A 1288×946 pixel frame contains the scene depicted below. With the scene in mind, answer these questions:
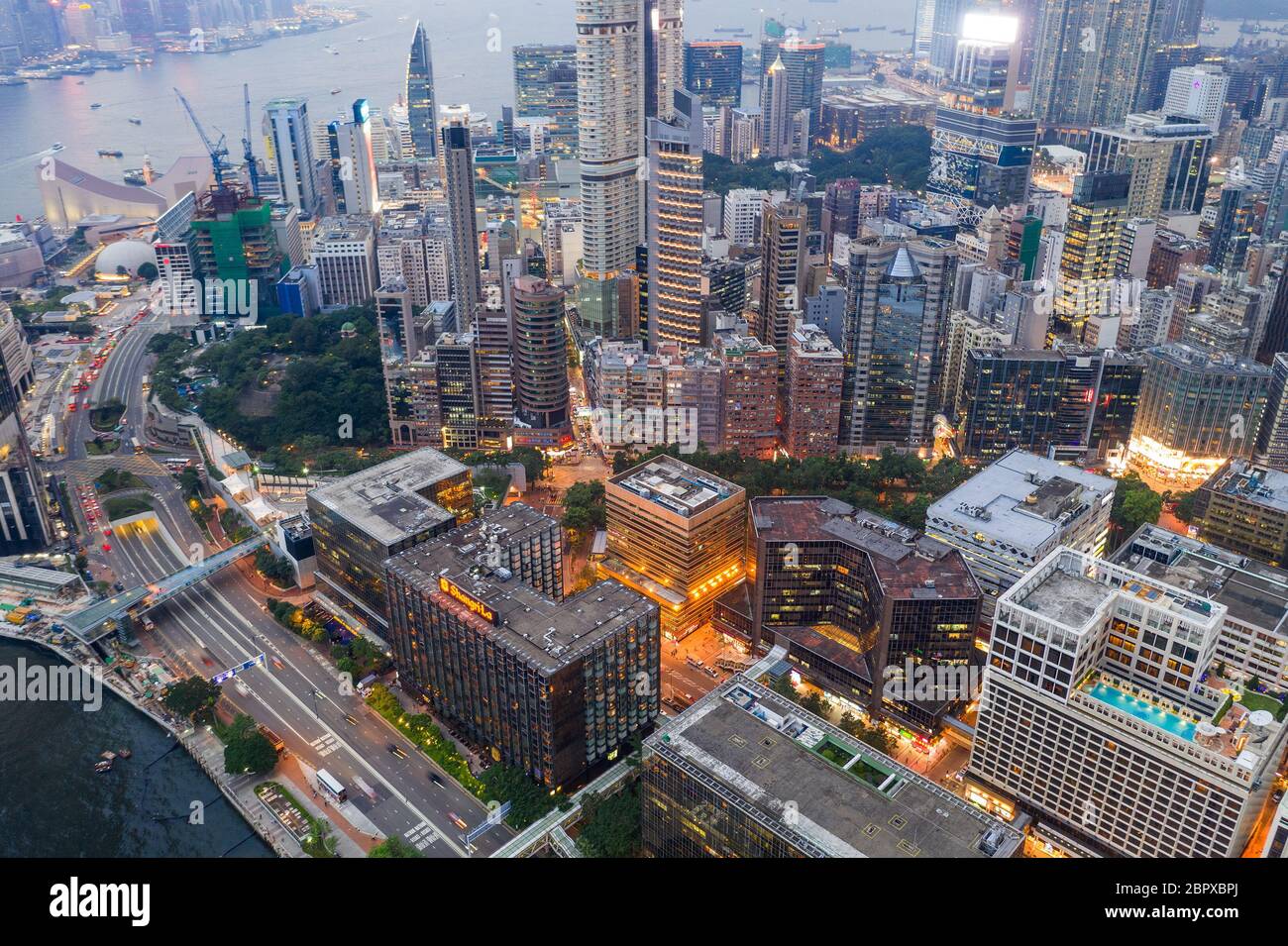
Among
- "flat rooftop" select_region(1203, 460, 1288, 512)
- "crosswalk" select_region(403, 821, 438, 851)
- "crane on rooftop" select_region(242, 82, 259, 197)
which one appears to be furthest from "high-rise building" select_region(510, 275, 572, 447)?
"crane on rooftop" select_region(242, 82, 259, 197)

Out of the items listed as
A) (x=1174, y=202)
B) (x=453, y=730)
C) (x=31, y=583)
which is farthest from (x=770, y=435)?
(x=1174, y=202)

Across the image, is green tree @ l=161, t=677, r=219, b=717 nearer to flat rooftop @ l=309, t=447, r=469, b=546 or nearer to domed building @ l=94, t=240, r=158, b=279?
flat rooftop @ l=309, t=447, r=469, b=546

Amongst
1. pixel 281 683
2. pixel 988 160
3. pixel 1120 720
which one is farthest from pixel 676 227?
pixel 988 160

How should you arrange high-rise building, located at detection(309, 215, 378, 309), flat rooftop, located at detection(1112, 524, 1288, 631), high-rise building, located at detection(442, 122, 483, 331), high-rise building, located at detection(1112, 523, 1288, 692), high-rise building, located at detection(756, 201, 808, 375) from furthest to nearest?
high-rise building, located at detection(309, 215, 378, 309), high-rise building, located at detection(442, 122, 483, 331), high-rise building, located at detection(756, 201, 808, 375), flat rooftop, located at detection(1112, 524, 1288, 631), high-rise building, located at detection(1112, 523, 1288, 692)
